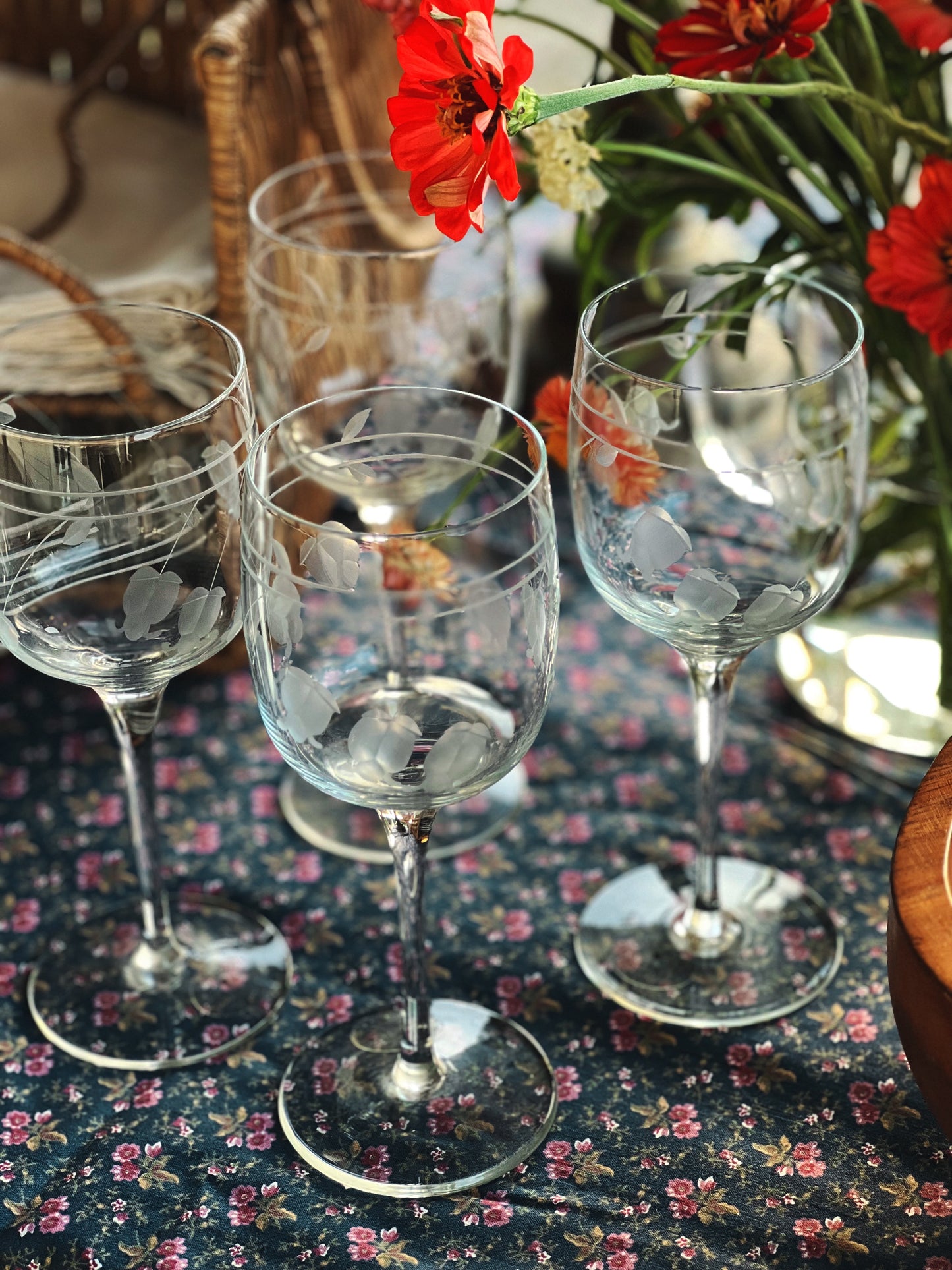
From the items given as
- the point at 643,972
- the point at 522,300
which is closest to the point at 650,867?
the point at 643,972

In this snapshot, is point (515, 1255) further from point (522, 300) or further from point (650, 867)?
point (522, 300)

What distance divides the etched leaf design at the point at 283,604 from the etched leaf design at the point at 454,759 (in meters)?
0.07

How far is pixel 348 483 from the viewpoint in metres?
0.75

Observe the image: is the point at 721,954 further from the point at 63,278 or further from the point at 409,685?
the point at 63,278

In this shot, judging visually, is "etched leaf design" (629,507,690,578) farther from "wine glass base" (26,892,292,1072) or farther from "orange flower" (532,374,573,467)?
"wine glass base" (26,892,292,1072)

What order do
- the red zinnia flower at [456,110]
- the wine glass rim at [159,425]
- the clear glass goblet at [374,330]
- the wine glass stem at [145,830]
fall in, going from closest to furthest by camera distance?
the red zinnia flower at [456,110] < the wine glass rim at [159,425] < the wine glass stem at [145,830] < the clear glass goblet at [374,330]

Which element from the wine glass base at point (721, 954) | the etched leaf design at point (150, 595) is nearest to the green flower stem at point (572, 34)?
the etched leaf design at point (150, 595)

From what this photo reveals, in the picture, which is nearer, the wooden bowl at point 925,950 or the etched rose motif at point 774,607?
the wooden bowl at point 925,950

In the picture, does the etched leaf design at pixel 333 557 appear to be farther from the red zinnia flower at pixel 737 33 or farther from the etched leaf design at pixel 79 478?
the red zinnia flower at pixel 737 33

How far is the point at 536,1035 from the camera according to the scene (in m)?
0.75

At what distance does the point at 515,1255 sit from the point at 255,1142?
14 centimetres

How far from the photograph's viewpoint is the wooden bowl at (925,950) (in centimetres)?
54

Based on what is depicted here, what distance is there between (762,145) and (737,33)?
0.19 meters

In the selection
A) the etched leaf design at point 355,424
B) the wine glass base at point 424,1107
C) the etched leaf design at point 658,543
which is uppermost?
the etched leaf design at point 355,424
